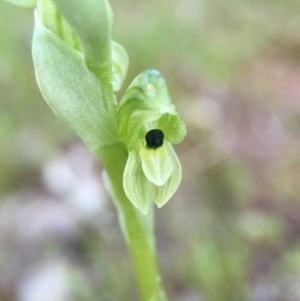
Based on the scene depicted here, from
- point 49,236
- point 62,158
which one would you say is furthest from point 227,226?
point 62,158

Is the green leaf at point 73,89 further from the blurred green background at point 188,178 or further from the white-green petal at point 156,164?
the blurred green background at point 188,178

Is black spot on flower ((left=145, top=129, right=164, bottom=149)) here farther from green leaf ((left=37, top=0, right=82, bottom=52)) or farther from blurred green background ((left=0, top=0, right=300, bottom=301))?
blurred green background ((left=0, top=0, right=300, bottom=301))

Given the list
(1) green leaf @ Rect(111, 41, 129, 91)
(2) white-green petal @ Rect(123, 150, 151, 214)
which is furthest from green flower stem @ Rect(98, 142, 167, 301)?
(1) green leaf @ Rect(111, 41, 129, 91)

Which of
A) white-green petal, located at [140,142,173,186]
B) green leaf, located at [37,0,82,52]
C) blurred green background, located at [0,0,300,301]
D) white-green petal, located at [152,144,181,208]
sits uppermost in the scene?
green leaf, located at [37,0,82,52]

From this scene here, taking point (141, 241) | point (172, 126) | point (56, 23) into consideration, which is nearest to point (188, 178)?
point (141, 241)

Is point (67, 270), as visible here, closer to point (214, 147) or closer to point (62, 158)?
point (62, 158)

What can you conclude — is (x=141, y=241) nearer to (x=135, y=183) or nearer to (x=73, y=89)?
(x=135, y=183)

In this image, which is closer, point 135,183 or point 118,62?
point 135,183
